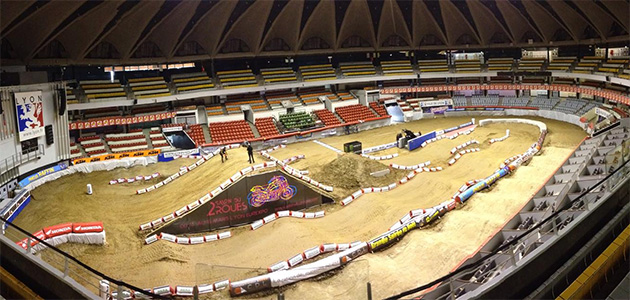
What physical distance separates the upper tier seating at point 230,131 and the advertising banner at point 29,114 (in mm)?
15503

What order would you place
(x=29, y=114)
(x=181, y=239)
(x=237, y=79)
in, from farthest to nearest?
(x=237, y=79) < (x=29, y=114) < (x=181, y=239)

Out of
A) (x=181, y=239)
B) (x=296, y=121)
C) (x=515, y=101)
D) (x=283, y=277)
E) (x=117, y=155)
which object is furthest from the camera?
(x=515, y=101)

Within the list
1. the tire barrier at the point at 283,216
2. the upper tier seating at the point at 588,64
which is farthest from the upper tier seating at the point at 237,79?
the upper tier seating at the point at 588,64

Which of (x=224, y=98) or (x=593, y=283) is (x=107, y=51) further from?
(x=593, y=283)

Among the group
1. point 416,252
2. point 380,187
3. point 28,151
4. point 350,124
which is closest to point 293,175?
point 380,187

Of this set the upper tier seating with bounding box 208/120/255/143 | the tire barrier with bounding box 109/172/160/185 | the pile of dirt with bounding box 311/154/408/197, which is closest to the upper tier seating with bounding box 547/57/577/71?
the pile of dirt with bounding box 311/154/408/197

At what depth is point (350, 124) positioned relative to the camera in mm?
44062

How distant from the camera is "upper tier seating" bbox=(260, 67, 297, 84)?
47.7 meters

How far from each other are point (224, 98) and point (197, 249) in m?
28.7

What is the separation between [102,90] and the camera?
39.5 metres

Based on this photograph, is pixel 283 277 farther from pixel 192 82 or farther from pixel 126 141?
pixel 192 82

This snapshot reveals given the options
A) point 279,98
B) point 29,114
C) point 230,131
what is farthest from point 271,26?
point 29,114

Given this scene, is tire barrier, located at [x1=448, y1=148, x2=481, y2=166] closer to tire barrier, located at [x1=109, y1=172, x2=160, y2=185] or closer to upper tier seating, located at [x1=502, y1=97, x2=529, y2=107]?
upper tier seating, located at [x1=502, y1=97, x2=529, y2=107]

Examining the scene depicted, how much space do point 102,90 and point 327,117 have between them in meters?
20.4
